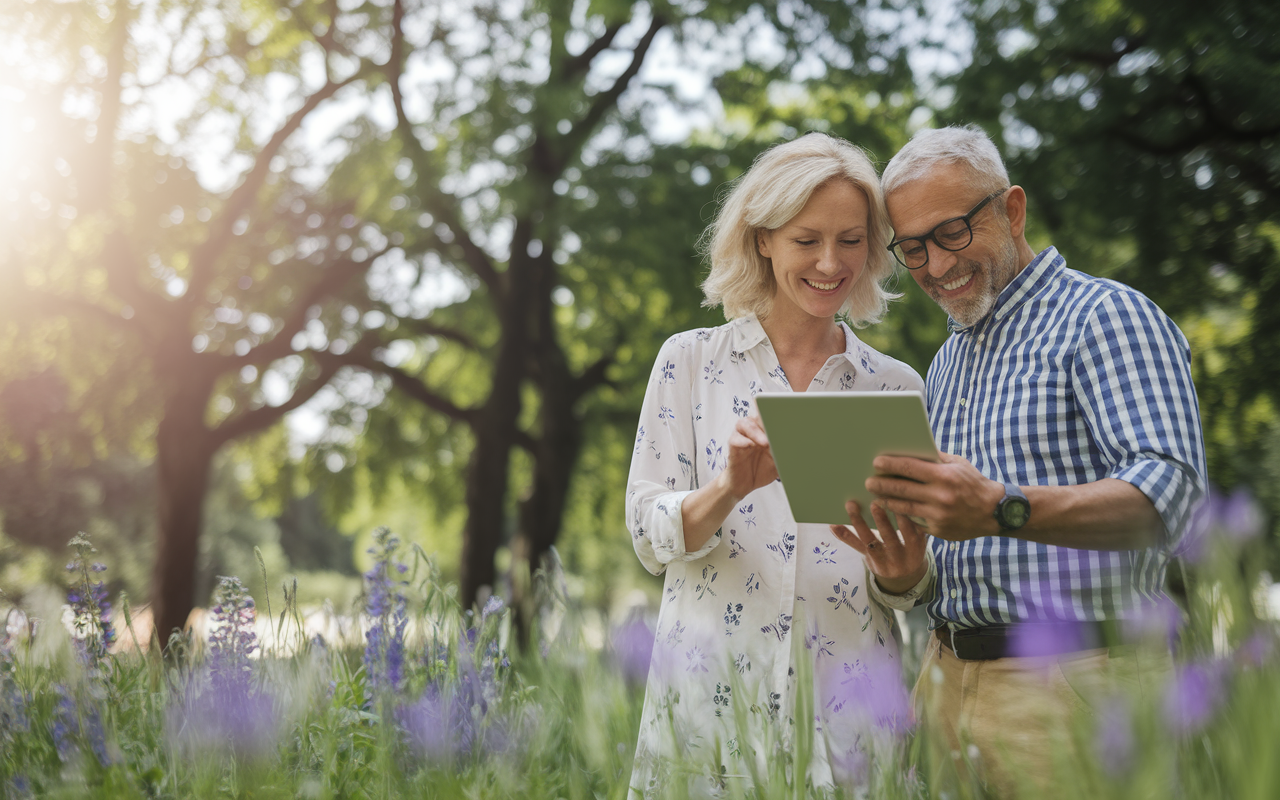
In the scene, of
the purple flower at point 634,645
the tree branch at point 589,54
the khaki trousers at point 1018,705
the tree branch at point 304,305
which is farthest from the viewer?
the tree branch at point 304,305

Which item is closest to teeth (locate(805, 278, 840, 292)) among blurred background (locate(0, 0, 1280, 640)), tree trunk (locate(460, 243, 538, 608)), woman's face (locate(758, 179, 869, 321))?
woman's face (locate(758, 179, 869, 321))

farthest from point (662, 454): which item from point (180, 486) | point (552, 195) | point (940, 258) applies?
point (180, 486)

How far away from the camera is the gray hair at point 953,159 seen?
7.47ft

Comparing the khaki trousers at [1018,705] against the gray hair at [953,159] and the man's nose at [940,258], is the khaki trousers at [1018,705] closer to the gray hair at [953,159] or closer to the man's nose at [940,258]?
the man's nose at [940,258]

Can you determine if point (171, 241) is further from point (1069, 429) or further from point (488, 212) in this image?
point (1069, 429)

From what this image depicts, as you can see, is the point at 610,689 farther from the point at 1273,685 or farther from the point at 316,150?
the point at 316,150

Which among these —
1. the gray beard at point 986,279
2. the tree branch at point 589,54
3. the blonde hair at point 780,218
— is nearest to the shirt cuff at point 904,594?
the gray beard at point 986,279

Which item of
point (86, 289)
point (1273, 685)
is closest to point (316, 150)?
point (86, 289)

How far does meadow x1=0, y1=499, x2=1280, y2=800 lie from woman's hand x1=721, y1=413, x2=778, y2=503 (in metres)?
0.53

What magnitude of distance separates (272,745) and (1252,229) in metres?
9.27

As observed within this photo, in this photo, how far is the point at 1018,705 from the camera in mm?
2008

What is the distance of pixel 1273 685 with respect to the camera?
101 centimetres

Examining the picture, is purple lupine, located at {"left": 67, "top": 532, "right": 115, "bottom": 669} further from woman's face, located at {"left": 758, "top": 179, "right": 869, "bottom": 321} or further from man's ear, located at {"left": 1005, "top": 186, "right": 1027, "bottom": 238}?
man's ear, located at {"left": 1005, "top": 186, "right": 1027, "bottom": 238}

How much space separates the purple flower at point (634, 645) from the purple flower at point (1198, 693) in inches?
77.6
